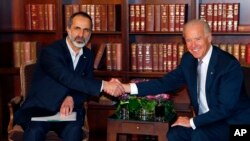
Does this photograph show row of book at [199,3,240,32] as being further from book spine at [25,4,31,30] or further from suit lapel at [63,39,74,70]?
book spine at [25,4,31,30]

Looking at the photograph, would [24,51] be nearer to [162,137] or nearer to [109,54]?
[109,54]

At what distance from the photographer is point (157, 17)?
439cm

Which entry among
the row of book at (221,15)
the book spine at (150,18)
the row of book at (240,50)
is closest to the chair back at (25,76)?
the book spine at (150,18)

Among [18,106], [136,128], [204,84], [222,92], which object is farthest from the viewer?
[18,106]

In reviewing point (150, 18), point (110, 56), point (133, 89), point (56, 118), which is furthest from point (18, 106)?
point (150, 18)

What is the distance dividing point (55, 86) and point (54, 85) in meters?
0.01

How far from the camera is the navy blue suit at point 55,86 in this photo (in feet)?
11.0

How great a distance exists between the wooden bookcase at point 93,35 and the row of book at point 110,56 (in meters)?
0.06

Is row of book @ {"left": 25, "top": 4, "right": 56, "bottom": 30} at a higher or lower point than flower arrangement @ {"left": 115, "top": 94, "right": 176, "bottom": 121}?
higher

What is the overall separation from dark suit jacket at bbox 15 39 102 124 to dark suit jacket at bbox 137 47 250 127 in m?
0.72

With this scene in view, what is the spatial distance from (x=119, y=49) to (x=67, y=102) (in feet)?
4.14

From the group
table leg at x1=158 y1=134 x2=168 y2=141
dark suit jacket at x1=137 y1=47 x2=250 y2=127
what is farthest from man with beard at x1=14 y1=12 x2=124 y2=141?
dark suit jacket at x1=137 y1=47 x2=250 y2=127

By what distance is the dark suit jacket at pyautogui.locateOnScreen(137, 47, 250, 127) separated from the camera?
2938mm

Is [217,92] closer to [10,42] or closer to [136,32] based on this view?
[136,32]
